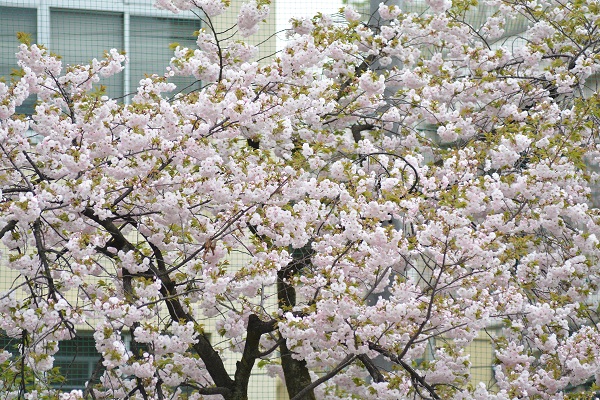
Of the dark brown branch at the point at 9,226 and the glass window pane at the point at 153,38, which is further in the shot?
the glass window pane at the point at 153,38

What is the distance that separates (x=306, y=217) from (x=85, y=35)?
3331 millimetres

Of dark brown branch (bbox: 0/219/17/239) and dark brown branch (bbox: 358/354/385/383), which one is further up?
dark brown branch (bbox: 0/219/17/239)

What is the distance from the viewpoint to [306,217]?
13.9ft

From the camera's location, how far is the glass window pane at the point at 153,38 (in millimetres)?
7082

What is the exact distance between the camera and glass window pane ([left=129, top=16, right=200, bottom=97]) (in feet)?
23.2

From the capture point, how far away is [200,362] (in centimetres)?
485

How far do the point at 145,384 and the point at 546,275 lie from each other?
2131 mm

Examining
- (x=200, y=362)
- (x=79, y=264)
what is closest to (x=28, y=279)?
(x=79, y=264)

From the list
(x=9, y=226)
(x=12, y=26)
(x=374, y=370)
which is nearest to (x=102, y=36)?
(x=12, y=26)

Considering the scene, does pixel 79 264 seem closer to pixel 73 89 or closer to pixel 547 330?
pixel 73 89

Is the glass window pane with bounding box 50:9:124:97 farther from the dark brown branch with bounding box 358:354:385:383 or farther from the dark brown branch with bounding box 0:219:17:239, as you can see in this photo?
the dark brown branch with bounding box 358:354:385:383

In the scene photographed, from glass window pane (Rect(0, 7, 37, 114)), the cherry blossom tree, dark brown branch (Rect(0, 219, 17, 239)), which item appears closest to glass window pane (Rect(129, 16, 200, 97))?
glass window pane (Rect(0, 7, 37, 114))

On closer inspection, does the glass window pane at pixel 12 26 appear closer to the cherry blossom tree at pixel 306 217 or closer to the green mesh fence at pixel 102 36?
the green mesh fence at pixel 102 36

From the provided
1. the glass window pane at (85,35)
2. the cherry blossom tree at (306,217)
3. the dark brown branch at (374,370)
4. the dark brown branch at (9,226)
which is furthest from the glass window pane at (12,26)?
the dark brown branch at (374,370)
